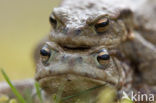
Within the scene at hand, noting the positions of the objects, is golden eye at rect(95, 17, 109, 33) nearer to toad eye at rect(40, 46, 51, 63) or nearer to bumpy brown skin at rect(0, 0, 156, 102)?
bumpy brown skin at rect(0, 0, 156, 102)

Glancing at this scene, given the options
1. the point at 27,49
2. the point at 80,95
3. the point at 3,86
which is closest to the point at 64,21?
the point at 80,95

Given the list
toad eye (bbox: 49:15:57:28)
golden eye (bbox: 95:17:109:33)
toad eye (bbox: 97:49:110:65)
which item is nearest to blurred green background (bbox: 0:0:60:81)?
toad eye (bbox: 49:15:57:28)

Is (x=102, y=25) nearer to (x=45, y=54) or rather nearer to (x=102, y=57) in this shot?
(x=102, y=57)

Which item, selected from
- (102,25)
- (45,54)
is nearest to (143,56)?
(102,25)

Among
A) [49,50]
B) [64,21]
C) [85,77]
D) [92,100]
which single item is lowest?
[92,100]

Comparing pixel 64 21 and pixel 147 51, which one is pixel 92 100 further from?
pixel 147 51
